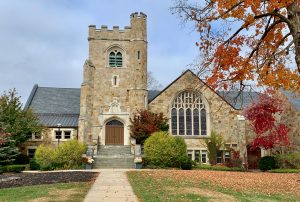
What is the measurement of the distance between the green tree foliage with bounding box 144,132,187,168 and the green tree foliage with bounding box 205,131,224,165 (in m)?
5.89

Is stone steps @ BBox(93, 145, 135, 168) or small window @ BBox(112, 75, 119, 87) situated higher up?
small window @ BBox(112, 75, 119, 87)

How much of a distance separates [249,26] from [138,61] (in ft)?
77.6

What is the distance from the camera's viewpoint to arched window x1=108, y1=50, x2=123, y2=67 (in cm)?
3444

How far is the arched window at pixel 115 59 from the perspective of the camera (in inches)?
1356

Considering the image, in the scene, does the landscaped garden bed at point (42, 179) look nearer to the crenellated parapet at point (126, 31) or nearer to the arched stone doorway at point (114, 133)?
the arched stone doorway at point (114, 133)

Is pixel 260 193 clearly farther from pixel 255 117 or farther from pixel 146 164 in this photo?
pixel 255 117

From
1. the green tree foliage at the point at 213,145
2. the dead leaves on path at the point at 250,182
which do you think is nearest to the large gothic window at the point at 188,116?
the green tree foliage at the point at 213,145

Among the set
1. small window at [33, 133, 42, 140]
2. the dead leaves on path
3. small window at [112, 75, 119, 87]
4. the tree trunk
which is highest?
small window at [112, 75, 119, 87]

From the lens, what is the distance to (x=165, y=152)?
2545 cm

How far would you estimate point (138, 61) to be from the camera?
111 ft

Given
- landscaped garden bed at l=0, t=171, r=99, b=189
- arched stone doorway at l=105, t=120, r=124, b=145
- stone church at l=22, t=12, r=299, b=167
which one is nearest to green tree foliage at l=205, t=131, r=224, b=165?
stone church at l=22, t=12, r=299, b=167

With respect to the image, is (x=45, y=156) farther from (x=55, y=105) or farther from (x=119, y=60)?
(x=119, y=60)

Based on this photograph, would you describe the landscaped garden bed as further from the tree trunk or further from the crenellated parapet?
the crenellated parapet

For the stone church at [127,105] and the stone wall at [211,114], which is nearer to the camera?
the stone church at [127,105]
